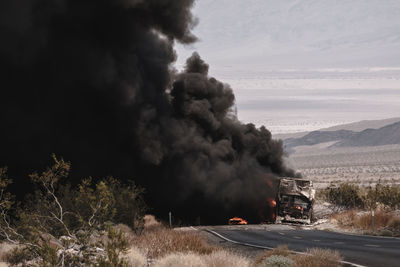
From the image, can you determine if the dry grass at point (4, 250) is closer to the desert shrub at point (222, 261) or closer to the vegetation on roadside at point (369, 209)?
the desert shrub at point (222, 261)

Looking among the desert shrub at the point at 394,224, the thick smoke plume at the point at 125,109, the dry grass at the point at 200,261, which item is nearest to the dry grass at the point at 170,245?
the dry grass at the point at 200,261

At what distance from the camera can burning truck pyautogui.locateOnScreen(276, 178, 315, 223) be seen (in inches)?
1501

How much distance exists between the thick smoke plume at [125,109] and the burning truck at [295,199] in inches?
337

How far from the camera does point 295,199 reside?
3853 centimetres

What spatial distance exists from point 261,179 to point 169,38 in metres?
15.0

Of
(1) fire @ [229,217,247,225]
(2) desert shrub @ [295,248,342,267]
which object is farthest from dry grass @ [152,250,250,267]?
(1) fire @ [229,217,247,225]

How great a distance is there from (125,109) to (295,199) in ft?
47.2

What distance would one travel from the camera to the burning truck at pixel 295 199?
38.1m

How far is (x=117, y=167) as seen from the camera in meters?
42.8

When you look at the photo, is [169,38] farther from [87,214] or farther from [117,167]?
[87,214]

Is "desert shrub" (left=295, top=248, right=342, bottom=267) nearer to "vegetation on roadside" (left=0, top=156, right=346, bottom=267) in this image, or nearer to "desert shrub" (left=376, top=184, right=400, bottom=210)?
"vegetation on roadside" (left=0, top=156, right=346, bottom=267)

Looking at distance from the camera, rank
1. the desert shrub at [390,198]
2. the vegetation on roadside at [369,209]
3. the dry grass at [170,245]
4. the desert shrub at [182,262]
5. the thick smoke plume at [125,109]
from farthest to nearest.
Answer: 1. the desert shrub at [390,198]
2. the thick smoke plume at [125,109]
3. the vegetation on roadside at [369,209]
4. the dry grass at [170,245]
5. the desert shrub at [182,262]

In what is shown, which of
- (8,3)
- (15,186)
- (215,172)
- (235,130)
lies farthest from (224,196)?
(8,3)

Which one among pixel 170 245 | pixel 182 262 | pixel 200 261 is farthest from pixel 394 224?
pixel 182 262
